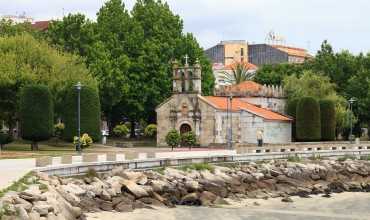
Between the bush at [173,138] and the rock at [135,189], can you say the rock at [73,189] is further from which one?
the bush at [173,138]

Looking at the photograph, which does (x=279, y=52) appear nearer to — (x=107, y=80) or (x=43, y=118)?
(x=107, y=80)

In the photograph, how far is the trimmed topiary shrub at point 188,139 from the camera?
227 feet

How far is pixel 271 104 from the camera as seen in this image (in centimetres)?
8388

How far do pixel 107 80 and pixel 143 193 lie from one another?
136 feet

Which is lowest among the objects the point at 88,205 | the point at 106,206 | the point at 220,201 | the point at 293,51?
the point at 220,201

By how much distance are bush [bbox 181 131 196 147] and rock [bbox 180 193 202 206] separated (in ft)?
96.9

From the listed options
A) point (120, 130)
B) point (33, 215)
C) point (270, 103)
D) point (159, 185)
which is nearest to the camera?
point (33, 215)

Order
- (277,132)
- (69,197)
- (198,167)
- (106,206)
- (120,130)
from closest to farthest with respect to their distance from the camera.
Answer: (69,197) < (106,206) < (198,167) < (277,132) < (120,130)

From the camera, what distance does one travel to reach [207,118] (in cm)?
7150

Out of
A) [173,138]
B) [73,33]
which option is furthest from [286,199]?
[73,33]

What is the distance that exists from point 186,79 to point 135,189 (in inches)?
1476

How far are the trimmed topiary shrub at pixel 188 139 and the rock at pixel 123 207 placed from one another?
113ft

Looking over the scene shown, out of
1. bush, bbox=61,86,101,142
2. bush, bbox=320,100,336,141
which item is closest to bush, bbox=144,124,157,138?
bush, bbox=61,86,101,142

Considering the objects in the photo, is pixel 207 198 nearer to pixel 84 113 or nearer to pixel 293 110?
pixel 84 113
